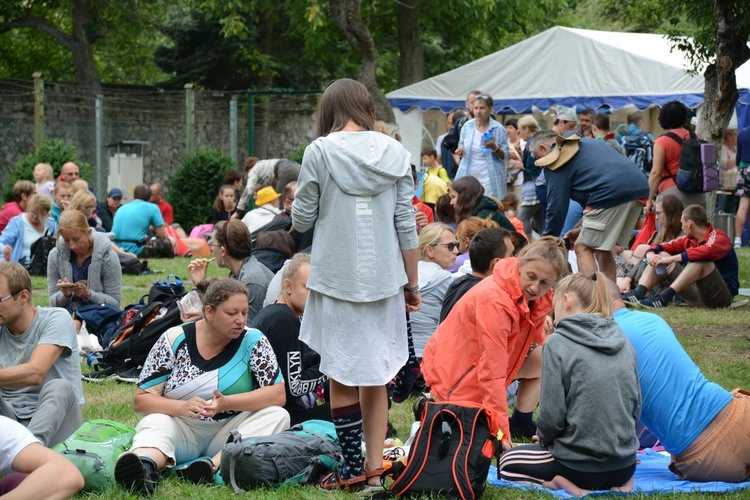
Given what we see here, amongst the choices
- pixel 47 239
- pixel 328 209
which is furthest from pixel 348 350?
pixel 47 239

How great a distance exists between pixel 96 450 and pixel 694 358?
4.92m

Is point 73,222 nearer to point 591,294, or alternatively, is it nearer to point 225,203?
point 591,294

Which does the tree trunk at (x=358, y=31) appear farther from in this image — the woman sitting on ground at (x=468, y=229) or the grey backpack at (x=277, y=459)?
the grey backpack at (x=277, y=459)

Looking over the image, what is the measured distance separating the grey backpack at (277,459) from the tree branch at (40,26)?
902 inches

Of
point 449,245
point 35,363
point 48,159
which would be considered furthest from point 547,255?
point 48,159

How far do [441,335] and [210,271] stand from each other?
28.7ft

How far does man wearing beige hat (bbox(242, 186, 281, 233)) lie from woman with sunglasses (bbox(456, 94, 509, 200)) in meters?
2.21

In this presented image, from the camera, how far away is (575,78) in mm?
17531

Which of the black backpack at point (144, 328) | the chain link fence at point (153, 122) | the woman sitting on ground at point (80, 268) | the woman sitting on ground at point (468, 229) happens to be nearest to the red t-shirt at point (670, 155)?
the woman sitting on ground at point (468, 229)

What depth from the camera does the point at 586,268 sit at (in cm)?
912

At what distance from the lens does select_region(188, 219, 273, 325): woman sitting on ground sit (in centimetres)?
704

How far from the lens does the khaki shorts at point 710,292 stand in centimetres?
1012

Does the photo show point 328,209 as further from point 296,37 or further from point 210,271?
point 296,37

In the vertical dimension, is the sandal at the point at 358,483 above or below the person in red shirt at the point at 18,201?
Result: below
